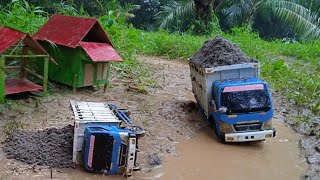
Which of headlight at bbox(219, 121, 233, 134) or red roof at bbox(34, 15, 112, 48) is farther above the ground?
Answer: red roof at bbox(34, 15, 112, 48)

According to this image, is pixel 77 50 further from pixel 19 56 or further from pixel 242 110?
pixel 242 110

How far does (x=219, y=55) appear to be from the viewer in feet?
22.9

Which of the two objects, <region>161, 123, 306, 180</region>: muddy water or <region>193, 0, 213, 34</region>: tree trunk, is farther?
<region>193, 0, 213, 34</region>: tree trunk

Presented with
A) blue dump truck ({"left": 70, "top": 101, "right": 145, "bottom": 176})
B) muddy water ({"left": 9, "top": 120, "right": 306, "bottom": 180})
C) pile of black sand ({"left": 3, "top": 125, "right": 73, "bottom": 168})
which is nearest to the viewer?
blue dump truck ({"left": 70, "top": 101, "right": 145, "bottom": 176})

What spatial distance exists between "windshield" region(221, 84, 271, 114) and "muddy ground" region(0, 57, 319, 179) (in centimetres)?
86

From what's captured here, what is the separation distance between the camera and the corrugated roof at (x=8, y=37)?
579cm

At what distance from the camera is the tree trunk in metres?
17.1

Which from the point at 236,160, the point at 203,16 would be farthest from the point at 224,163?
the point at 203,16

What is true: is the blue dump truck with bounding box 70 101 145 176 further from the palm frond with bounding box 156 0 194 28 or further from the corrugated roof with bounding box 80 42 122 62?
the palm frond with bounding box 156 0 194 28

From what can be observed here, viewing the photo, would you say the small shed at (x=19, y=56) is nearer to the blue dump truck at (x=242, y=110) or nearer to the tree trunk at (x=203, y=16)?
the blue dump truck at (x=242, y=110)

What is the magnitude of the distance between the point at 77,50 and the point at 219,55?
252cm

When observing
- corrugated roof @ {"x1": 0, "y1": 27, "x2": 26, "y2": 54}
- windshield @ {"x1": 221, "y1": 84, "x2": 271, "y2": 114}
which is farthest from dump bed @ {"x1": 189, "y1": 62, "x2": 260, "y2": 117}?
corrugated roof @ {"x1": 0, "y1": 27, "x2": 26, "y2": 54}

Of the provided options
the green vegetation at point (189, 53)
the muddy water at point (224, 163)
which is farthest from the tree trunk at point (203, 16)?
the muddy water at point (224, 163)

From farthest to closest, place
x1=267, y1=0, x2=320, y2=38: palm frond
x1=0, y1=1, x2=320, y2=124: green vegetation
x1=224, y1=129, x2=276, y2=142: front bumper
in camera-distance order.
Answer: x1=267, y1=0, x2=320, y2=38: palm frond, x1=0, y1=1, x2=320, y2=124: green vegetation, x1=224, y1=129, x2=276, y2=142: front bumper
